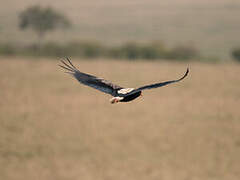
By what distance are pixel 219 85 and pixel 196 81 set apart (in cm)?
300

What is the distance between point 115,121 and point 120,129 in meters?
2.75

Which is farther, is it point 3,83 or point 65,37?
point 65,37

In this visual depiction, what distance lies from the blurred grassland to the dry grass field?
2626 centimetres

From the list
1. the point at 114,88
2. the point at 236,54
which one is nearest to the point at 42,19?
the point at 236,54

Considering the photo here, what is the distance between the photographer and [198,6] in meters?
115

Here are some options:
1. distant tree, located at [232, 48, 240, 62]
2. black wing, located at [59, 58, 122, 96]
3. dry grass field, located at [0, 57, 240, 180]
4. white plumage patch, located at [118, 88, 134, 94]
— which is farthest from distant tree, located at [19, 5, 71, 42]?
white plumage patch, located at [118, 88, 134, 94]

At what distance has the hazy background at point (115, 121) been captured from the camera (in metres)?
30.4

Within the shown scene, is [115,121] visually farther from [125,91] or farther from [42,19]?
[125,91]

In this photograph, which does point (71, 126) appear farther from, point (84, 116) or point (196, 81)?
point (196, 81)

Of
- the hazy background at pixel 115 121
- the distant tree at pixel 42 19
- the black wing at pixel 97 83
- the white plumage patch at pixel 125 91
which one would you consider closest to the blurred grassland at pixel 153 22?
the hazy background at pixel 115 121

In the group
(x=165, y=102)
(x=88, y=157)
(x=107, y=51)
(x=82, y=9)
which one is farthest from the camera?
(x=82, y=9)

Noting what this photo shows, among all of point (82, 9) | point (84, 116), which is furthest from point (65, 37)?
point (84, 116)

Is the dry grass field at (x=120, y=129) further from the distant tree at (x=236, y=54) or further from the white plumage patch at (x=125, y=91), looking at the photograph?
the white plumage patch at (x=125, y=91)

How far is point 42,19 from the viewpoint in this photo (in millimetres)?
71000
